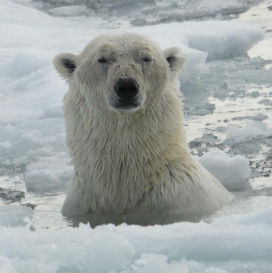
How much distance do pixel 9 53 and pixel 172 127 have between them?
5.76m

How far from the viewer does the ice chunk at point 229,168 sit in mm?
7844

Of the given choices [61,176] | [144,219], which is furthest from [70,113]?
[61,176]

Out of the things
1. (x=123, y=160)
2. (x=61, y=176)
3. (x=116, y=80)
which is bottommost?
(x=61, y=176)

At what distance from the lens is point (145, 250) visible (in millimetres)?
4699

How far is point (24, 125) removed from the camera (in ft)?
31.0

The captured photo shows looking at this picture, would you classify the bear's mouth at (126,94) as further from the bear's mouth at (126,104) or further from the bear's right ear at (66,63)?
the bear's right ear at (66,63)

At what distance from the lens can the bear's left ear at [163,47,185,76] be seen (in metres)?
6.90

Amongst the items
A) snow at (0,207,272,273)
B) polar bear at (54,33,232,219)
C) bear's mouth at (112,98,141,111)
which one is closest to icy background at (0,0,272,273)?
snow at (0,207,272,273)

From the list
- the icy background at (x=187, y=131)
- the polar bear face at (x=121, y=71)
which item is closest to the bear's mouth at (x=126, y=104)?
the polar bear face at (x=121, y=71)

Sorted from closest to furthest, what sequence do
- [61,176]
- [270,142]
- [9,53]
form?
[61,176] < [270,142] < [9,53]

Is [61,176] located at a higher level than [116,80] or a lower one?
lower

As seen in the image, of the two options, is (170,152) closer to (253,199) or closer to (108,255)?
(253,199)

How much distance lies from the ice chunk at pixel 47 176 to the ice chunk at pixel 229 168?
1162 mm

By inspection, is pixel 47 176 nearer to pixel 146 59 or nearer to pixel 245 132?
pixel 146 59
